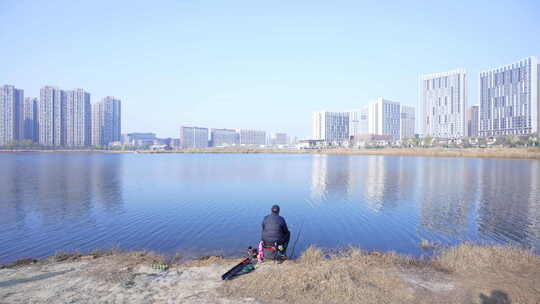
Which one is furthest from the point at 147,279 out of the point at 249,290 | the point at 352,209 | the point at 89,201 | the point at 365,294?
the point at 89,201

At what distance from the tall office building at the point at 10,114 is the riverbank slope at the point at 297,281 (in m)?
218

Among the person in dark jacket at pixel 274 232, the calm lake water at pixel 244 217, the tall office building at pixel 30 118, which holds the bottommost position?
the calm lake water at pixel 244 217

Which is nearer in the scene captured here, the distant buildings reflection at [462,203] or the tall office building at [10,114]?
the distant buildings reflection at [462,203]

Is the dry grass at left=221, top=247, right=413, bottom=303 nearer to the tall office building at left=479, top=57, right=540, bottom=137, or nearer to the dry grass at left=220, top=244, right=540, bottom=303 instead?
the dry grass at left=220, top=244, right=540, bottom=303

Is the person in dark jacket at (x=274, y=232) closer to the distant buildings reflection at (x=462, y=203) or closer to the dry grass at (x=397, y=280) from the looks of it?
the dry grass at (x=397, y=280)

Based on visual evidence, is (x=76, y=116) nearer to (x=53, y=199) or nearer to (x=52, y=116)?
(x=52, y=116)

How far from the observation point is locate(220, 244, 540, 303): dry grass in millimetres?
6844

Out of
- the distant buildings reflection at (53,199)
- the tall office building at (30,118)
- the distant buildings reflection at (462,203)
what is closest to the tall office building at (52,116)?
the tall office building at (30,118)

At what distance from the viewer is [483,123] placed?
19788cm

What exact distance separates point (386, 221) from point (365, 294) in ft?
38.5

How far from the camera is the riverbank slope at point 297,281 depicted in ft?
22.6

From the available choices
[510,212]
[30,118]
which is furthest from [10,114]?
[510,212]

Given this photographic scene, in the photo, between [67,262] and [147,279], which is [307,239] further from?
[67,262]

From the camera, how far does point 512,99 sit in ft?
586
